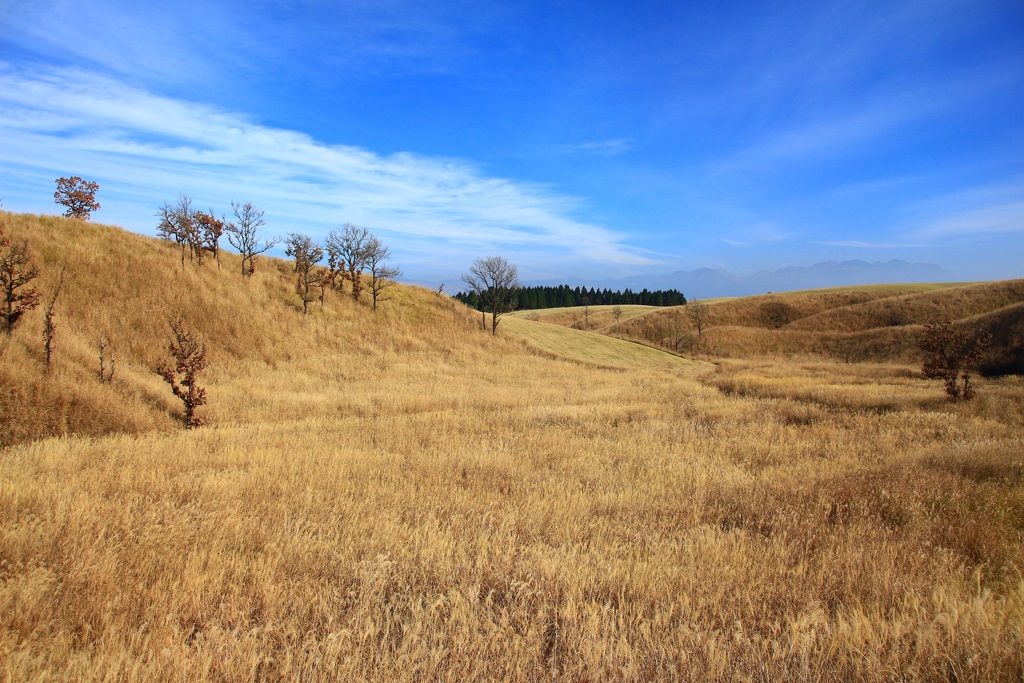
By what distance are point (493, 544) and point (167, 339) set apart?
2322cm

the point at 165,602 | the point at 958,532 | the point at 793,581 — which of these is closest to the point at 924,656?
the point at 793,581

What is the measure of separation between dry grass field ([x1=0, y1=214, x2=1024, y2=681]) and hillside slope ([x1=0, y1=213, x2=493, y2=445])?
6.2 inches

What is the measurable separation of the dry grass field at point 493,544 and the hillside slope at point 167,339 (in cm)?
16

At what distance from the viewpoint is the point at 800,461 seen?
9961mm

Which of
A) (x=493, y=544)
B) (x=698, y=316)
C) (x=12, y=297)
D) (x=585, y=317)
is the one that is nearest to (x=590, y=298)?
(x=585, y=317)

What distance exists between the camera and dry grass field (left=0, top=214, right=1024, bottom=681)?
3.67m

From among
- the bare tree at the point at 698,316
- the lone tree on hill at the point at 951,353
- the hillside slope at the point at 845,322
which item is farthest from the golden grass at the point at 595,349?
the lone tree on hill at the point at 951,353

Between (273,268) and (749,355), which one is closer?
(273,268)

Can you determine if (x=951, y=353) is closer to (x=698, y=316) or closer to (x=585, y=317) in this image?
(x=698, y=316)

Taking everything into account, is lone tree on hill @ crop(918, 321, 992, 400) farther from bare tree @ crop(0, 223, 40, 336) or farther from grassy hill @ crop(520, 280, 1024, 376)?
bare tree @ crop(0, 223, 40, 336)

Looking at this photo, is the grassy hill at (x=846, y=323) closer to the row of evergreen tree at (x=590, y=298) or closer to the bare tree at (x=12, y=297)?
the bare tree at (x=12, y=297)

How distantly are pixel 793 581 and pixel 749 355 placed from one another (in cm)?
6383

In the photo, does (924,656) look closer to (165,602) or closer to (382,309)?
(165,602)

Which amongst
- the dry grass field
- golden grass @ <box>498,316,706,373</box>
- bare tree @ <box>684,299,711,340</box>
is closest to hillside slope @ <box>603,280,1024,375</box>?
bare tree @ <box>684,299,711,340</box>
